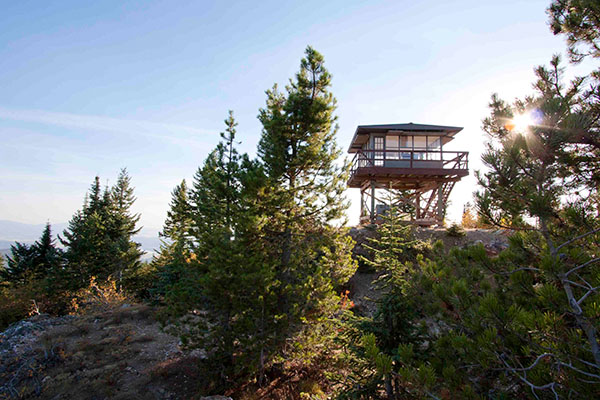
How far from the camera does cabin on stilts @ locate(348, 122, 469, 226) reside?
17000 mm

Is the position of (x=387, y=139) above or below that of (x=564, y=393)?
above

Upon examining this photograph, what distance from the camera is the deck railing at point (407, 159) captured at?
17.1 metres

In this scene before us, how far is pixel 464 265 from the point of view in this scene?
181 inches

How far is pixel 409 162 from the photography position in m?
18.1

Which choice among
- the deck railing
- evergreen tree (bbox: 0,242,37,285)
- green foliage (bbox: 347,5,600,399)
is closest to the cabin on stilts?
the deck railing

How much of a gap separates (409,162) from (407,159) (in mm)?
226

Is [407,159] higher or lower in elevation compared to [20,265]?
higher

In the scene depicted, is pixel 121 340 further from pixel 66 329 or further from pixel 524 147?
pixel 524 147

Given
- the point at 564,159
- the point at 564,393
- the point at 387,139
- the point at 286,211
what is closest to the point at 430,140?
the point at 387,139

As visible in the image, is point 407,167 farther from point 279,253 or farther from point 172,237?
point 172,237

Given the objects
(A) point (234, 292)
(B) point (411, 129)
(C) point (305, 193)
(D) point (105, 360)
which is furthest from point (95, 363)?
(B) point (411, 129)

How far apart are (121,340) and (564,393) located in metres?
13.5

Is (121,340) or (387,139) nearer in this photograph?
(121,340)

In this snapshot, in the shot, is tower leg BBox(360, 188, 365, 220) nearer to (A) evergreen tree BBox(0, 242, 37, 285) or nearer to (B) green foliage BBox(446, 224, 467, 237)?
(B) green foliage BBox(446, 224, 467, 237)
